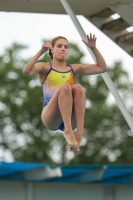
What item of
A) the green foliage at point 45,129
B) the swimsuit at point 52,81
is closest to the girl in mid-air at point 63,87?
the swimsuit at point 52,81

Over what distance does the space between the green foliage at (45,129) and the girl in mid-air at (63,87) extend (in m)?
32.3

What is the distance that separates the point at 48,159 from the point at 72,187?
23399 mm

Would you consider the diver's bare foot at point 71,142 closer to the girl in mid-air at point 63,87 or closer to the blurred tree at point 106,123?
the girl in mid-air at point 63,87

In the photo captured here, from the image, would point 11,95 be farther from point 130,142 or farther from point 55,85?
point 55,85

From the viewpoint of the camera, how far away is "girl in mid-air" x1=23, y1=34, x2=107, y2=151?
10.0 meters

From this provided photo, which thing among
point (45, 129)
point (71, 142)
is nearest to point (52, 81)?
point (71, 142)

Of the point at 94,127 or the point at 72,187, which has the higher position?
the point at 94,127

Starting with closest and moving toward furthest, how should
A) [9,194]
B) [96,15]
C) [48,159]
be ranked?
[96,15], [9,194], [48,159]

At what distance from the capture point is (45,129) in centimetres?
4378

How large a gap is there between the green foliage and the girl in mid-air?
32.3 meters

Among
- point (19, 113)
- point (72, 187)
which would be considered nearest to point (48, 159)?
point (19, 113)

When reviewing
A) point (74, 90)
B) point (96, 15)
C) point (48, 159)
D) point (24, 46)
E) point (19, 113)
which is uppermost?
point (24, 46)

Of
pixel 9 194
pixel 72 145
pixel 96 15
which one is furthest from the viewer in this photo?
pixel 9 194

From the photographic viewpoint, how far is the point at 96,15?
636 inches
